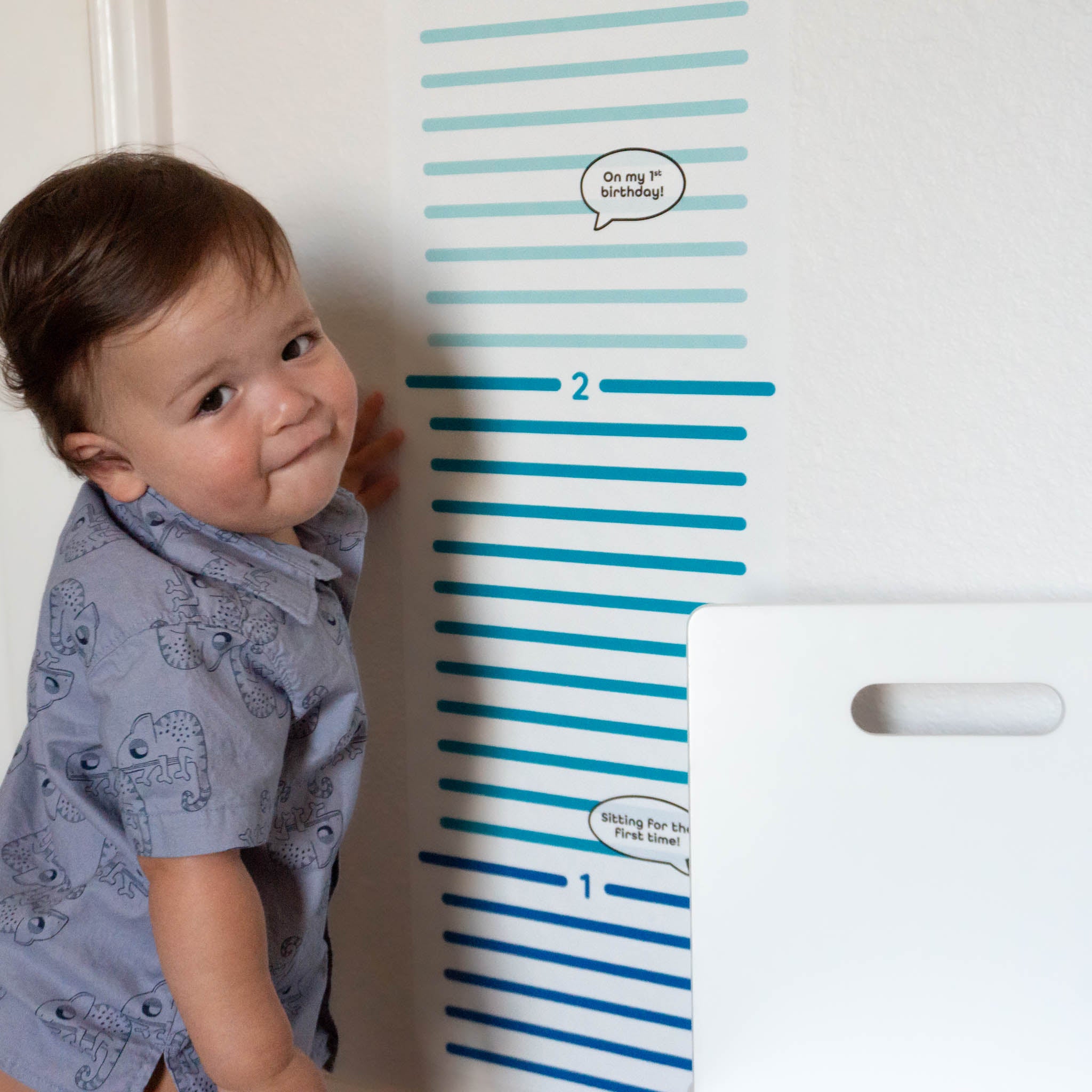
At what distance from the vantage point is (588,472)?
2.84ft

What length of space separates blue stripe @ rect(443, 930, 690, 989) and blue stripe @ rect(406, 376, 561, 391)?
0.48 metres

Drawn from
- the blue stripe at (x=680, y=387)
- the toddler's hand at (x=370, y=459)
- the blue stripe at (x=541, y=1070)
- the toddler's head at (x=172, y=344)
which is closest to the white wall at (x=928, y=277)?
the blue stripe at (x=680, y=387)

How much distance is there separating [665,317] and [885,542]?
230mm

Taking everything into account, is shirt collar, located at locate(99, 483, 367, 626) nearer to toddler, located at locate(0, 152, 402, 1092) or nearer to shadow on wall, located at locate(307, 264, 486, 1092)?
toddler, located at locate(0, 152, 402, 1092)

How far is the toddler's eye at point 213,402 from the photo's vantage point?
0.68m

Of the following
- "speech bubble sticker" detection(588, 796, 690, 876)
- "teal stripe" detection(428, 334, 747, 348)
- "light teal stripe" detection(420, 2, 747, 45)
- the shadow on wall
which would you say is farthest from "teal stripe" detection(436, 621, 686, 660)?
"light teal stripe" detection(420, 2, 747, 45)

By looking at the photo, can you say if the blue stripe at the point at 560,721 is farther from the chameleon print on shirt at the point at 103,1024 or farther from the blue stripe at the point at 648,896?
the chameleon print on shirt at the point at 103,1024

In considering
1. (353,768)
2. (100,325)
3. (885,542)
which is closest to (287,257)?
(100,325)

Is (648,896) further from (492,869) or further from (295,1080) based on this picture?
(295,1080)

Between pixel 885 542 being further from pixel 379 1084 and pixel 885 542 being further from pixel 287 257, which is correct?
A: pixel 379 1084

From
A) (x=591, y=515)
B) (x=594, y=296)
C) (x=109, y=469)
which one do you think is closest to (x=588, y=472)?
(x=591, y=515)

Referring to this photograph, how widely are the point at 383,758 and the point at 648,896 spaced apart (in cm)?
26

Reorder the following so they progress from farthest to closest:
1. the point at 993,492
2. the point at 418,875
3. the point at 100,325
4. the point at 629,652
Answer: the point at 418,875 → the point at 629,652 → the point at 993,492 → the point at 100,325

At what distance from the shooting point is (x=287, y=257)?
28.3 inches
